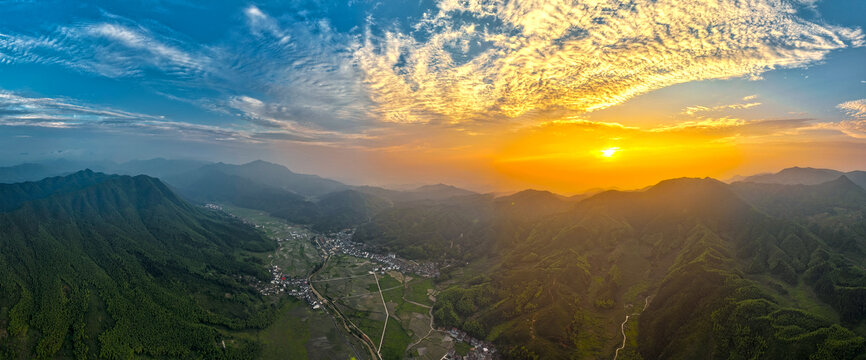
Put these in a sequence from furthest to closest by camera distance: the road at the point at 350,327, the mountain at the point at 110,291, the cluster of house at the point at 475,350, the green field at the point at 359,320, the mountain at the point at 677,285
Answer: the green field at the point at 359,320 → the road at the point at 350,327 → the cluster of house at the point at 475,350 → the mountain at the point at 110,291 → the mountain at the point at 677,285

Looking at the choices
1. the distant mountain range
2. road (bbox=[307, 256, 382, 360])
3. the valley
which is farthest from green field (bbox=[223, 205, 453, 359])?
the distant mountain range

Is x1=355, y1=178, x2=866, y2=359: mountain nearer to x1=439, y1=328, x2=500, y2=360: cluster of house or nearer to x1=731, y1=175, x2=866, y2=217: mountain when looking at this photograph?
x1=731, y1=175, x2=866, y2=217: mountain

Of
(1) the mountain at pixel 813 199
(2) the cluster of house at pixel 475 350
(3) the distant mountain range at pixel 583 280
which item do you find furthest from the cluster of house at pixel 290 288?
(1) the mountain at pixel 813 199

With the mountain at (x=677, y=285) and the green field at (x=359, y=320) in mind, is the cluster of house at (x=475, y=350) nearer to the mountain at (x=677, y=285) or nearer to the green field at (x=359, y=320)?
the mountain at (x=677, y=285)

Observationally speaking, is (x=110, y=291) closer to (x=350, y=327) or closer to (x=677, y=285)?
(x=350, y=327)

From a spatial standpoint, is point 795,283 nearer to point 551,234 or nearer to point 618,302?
point 618,302
